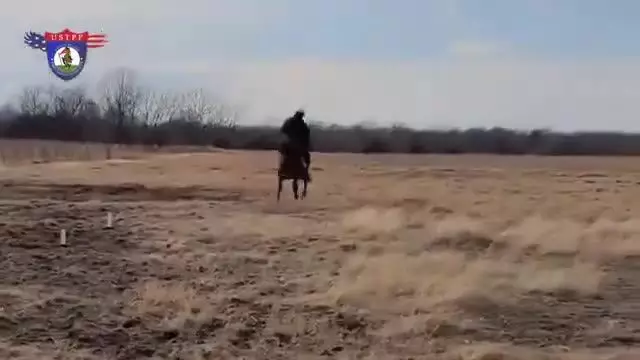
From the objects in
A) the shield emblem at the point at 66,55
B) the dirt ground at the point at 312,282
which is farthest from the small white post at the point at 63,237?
the shield emblem at the point at 66,55

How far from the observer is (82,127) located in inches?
3009

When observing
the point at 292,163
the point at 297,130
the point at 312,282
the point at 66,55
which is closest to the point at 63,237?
the point at 312,282

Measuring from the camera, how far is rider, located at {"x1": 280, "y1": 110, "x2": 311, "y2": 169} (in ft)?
65.9

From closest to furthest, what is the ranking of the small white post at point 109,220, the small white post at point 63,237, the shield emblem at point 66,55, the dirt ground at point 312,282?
the dirt ground at point 312,282
the small white post at point 63,237
the small white post at point 109,220
the shield emblem at point 66,55

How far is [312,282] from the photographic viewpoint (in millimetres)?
11023

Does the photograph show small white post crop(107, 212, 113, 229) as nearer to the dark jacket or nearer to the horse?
the dark jacket

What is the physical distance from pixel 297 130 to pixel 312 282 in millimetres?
9389

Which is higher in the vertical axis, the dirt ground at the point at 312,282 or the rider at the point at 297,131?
the rider at the point at 297,131

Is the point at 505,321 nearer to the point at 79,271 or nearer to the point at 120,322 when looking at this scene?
the point at 120,322

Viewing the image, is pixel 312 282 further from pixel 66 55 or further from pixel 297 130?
pixel 66 55

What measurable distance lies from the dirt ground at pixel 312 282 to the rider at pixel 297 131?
1348 millimetres

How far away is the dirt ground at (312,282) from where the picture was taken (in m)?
8.44

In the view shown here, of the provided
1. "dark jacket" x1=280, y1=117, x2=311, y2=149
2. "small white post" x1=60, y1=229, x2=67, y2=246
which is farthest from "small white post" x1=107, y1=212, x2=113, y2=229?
"dark jacket" x1=280, y1=117, x2=311, y2=149

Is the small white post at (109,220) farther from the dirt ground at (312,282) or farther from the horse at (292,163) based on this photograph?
the horse at (292,163)
